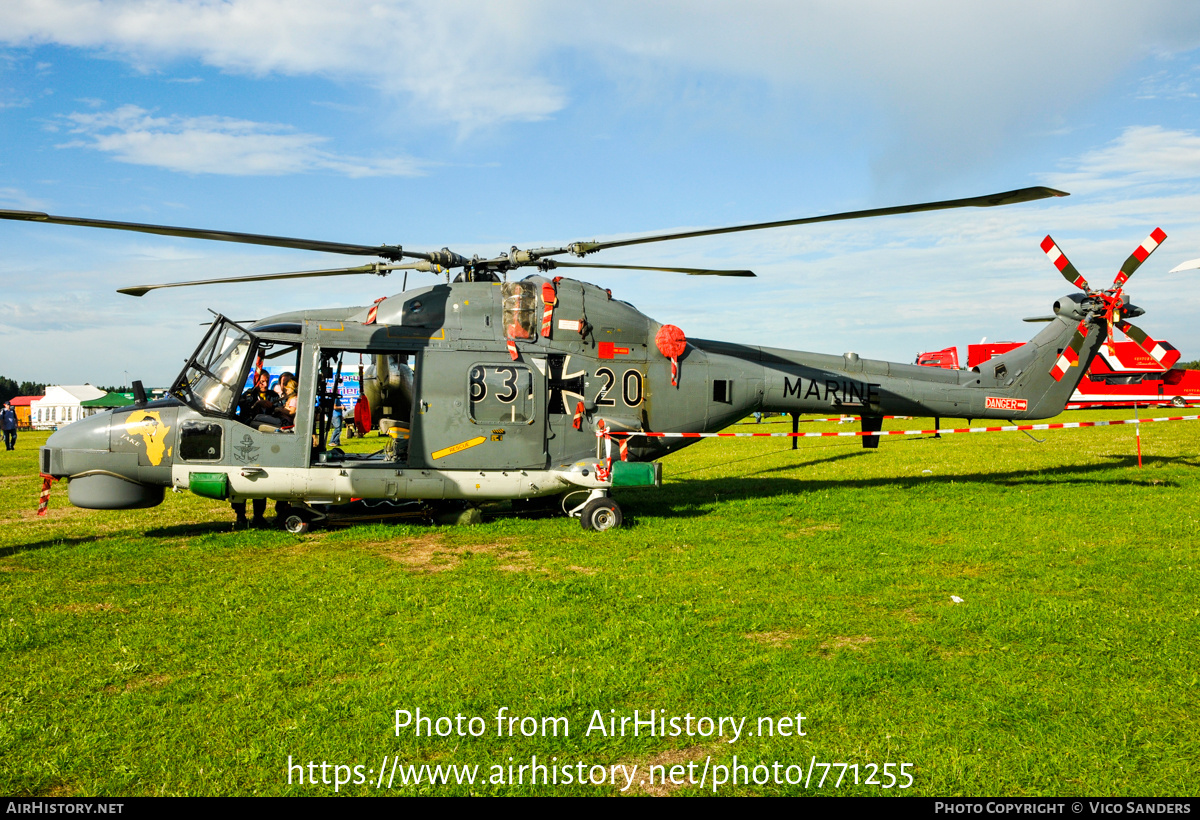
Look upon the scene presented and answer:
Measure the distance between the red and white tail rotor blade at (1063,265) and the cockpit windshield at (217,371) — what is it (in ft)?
45.8

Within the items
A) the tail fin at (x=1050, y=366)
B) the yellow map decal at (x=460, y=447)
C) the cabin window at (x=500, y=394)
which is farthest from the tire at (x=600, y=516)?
the tail fin at (x=1050, y=366)

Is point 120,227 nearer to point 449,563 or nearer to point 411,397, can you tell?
point 411,397

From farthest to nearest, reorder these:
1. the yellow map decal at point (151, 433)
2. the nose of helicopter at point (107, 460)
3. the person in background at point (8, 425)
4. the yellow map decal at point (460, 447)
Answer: the person in background at point (8, 425), the yellow map decal at point (460, 447), the yellow map decal at point (151, 433), the nose of helicopter at point (107, 460)

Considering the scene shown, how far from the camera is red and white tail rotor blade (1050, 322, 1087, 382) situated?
14312 mm

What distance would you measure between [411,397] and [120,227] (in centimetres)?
436

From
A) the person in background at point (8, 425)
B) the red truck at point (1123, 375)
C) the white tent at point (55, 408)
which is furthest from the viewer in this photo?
the white tent at point (55, 408)

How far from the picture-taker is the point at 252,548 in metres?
10.4

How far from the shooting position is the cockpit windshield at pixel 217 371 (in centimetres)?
1077

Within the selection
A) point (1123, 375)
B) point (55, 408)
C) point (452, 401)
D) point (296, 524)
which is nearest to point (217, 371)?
point (296, 524)

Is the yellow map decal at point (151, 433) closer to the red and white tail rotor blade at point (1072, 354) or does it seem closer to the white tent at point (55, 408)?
the red and white tail rotor blade at point (1072, 354)

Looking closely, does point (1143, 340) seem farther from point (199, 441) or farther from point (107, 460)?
point (107, 460)
